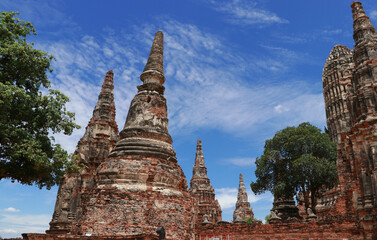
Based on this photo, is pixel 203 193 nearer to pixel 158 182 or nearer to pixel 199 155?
pixel 199 155

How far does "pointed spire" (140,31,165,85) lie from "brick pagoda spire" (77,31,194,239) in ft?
2.40

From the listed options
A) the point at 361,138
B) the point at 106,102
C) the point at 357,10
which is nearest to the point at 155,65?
the point at 106,102

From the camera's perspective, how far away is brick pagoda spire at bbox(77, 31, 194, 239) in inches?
318

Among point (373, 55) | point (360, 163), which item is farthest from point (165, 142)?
point (373, 55)

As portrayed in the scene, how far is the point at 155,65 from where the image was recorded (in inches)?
450

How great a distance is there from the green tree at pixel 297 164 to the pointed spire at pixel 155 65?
54.6 feet

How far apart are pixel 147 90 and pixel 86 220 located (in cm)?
468

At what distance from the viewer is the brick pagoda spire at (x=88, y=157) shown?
16.3m

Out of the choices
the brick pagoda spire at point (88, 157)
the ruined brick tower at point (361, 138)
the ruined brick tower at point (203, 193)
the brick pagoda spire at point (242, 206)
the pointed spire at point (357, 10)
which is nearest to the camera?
the ruined brick tower at point (361, 138)

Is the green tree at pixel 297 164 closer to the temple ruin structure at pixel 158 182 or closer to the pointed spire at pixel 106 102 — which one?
the temple ruin structure at pixel 158 182

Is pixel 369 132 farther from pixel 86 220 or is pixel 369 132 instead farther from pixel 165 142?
pixel 86 220

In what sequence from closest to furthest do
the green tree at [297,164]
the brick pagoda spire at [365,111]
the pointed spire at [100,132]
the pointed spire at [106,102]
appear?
the brick pagoda spire at [365,111]
the pointed spire at [100,132]
the pointed spire at [106,102]
the green tree at [297,164]

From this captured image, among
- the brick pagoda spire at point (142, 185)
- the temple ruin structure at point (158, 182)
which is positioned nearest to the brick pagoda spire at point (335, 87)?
the temple ruin structure at point (158, 182)

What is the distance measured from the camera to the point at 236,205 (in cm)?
4512
